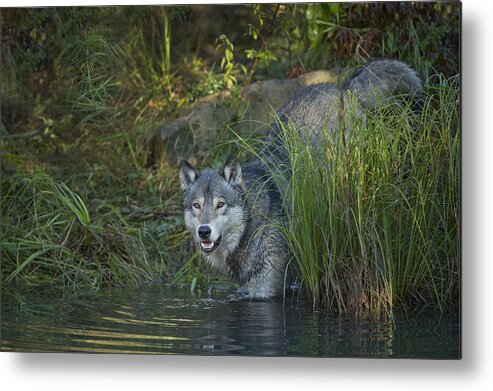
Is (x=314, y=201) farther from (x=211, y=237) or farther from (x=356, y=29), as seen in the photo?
(x=356, y=29)

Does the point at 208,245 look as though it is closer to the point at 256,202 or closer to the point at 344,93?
the point at 256,202

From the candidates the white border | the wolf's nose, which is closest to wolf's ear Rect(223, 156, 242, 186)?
the wolf's nose

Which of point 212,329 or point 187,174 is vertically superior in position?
point 187,174

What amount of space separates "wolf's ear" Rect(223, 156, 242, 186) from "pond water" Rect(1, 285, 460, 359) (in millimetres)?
789

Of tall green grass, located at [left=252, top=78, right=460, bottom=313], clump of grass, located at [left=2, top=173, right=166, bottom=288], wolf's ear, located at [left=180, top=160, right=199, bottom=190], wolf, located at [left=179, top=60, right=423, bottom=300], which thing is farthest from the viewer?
clump of grass, located at [left=2, top=173, right=166, bottom=288]

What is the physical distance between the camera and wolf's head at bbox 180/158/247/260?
20.4ft

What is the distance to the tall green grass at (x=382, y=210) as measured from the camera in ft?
18.9

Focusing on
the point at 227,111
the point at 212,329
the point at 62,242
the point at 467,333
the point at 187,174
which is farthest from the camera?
the point at 227,111

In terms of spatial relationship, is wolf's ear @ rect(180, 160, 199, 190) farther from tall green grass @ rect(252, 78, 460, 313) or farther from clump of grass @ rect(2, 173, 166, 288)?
clump of grass @ rect(2, 173, 166, 288)

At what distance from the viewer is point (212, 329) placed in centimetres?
586

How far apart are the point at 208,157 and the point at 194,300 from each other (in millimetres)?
1666

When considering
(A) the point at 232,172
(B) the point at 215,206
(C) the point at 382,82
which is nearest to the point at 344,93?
(C) the point at 382,82

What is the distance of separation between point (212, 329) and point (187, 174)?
113 centimetres

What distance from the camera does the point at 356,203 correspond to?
588 cm
